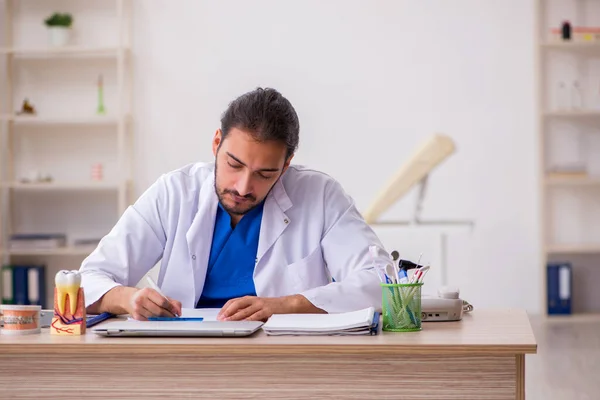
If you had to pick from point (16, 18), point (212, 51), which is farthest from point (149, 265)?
point (16, 18)

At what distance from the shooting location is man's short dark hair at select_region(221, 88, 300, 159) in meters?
1.96

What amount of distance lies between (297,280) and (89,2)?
13.2ft

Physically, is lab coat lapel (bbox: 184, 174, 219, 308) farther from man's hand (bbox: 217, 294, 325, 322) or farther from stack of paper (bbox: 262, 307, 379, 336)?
stack of paper (bbox: 262, 307, 379, 336)

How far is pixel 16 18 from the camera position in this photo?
5656 millimetres

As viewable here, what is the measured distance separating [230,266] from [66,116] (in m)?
3.72

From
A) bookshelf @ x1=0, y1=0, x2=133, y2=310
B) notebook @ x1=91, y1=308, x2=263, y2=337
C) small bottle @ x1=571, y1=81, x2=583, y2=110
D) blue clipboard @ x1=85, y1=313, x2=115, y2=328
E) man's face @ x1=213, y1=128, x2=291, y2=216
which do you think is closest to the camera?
notebook @ x1=91, y1=308, x2=263, y2=337

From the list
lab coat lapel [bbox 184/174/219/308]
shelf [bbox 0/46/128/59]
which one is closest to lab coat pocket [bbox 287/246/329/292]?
lab coat lapel [bbox 184/174/219/308]

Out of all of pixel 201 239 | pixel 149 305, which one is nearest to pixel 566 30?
pixel 201 239

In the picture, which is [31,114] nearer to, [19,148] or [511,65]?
[19,148]

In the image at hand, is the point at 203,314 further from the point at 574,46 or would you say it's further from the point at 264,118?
the point at 574,46

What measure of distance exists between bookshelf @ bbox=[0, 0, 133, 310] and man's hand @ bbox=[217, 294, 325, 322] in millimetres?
3882

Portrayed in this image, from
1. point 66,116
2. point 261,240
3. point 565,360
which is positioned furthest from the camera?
point 66,116

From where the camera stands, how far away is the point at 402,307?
62.2 inches

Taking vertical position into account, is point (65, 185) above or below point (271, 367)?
above
